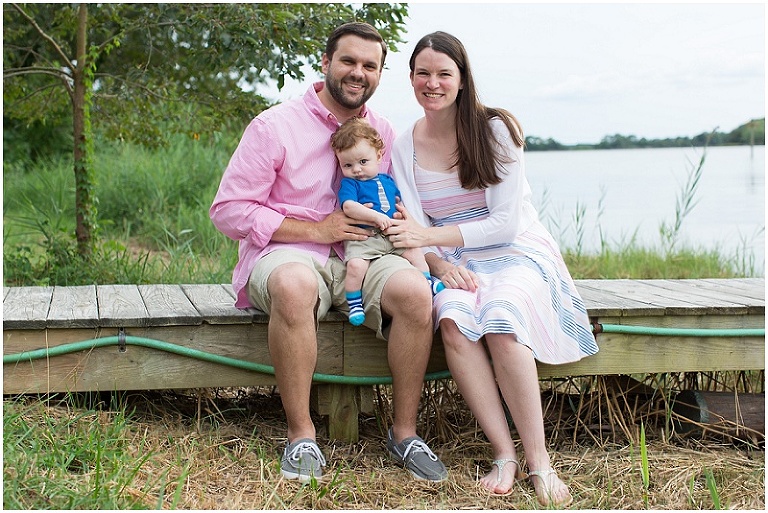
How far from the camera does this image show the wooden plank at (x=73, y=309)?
272 cm

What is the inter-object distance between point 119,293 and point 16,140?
729 cm

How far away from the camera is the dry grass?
8.06 feet

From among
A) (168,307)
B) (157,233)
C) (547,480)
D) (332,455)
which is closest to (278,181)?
(168,307)

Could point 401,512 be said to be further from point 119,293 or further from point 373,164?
point 119,293

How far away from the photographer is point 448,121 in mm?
2928

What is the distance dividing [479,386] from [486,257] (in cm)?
47

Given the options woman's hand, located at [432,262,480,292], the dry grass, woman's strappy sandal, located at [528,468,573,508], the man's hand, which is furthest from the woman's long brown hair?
woman's strappy sandal, located at [528,468,573,508]

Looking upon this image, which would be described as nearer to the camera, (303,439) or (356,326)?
(303,439)

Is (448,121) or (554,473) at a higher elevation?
(448,121)

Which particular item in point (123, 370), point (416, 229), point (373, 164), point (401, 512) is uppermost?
point (373, 164)

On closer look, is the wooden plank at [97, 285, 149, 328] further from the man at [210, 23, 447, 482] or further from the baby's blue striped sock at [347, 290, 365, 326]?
the baby's blue striped sock at [347, 290, 365, 326]

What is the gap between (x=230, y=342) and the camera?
2.85 meters

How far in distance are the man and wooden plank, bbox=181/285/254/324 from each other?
0.06 m

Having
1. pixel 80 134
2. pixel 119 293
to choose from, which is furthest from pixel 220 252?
pixel 119 293
